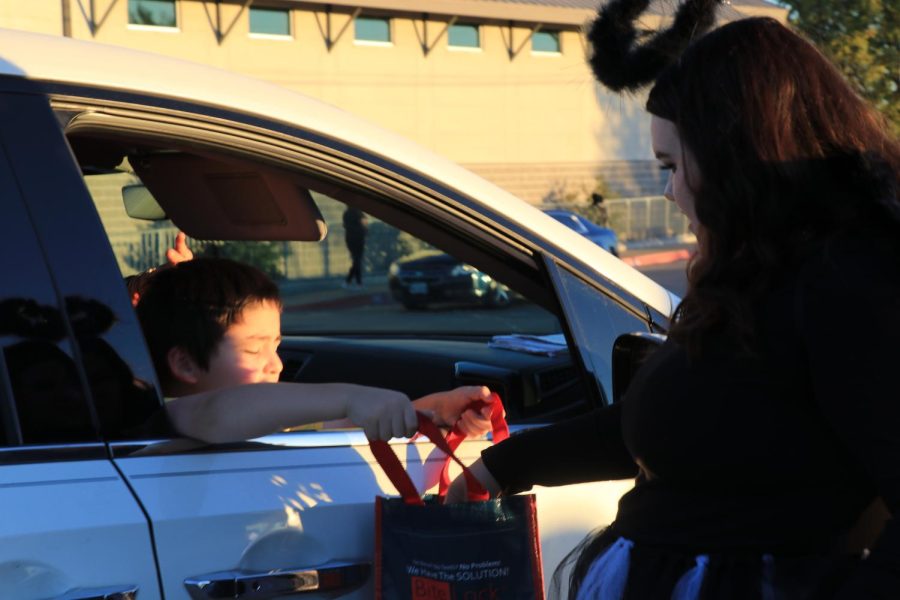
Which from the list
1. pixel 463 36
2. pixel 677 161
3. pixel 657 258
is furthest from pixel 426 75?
pixel 677 161

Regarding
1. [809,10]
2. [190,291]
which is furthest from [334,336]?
[809,10]

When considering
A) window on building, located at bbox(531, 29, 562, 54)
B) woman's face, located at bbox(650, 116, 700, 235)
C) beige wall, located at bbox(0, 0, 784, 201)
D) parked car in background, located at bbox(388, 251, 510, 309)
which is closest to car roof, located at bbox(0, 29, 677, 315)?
woman's face, located at bbox(650, 116, 700, 235)

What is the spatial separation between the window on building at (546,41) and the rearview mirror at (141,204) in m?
32.7

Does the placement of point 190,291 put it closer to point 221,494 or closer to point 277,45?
point 221,494

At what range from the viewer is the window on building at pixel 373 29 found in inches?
1232

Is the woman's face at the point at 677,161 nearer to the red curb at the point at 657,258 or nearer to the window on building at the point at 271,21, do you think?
the red curb at the point at 657,258

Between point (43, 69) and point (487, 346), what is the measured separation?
171cm

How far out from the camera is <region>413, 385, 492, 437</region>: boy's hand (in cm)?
210

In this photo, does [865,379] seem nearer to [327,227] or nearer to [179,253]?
[179,253]

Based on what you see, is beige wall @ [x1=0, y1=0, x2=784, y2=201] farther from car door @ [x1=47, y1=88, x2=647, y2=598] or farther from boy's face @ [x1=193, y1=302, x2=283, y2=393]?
car door @ [x1=47, y1=88, x2=647, y2=598]

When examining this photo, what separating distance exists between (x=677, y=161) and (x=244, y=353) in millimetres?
1158

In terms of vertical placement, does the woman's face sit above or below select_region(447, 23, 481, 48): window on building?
below

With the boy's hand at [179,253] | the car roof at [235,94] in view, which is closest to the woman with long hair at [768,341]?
the car roof at [235,94]

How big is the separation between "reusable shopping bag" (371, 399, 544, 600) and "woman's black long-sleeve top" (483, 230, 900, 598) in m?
0.33
